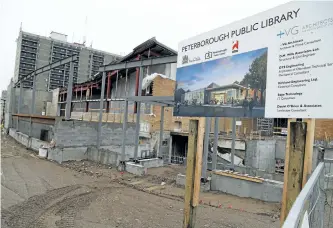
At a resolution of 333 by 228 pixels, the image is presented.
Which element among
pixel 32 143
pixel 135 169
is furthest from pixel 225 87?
pixel 32 143

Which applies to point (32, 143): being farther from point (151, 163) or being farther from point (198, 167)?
point (198, 167)

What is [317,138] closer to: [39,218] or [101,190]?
[101,190]

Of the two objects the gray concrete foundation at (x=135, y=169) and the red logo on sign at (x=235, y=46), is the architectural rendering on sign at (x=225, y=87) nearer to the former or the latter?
the red logo on sign at (x=235, y=46)

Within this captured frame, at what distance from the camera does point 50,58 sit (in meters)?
51.8

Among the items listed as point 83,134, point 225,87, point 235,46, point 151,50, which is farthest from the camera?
point 151,50

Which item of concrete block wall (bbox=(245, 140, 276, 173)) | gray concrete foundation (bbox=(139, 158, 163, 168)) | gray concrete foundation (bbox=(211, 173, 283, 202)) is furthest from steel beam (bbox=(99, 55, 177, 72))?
concrete block wall (bbox=(245, 140, 276, 173))

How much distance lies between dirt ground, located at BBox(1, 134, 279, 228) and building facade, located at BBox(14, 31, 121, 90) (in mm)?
41080

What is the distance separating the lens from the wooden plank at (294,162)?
11.1 feet

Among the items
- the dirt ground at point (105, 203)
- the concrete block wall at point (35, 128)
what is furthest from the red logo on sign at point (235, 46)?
the concrete block wall at point (35, 128)

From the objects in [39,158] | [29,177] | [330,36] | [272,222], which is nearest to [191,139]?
[330,36]

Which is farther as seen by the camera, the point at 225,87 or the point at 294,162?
the point at 225,87

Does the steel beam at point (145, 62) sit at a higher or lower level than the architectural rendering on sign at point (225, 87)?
higher

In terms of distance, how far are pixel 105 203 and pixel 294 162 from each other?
6.71 metres

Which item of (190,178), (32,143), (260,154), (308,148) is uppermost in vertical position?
(308,148)
